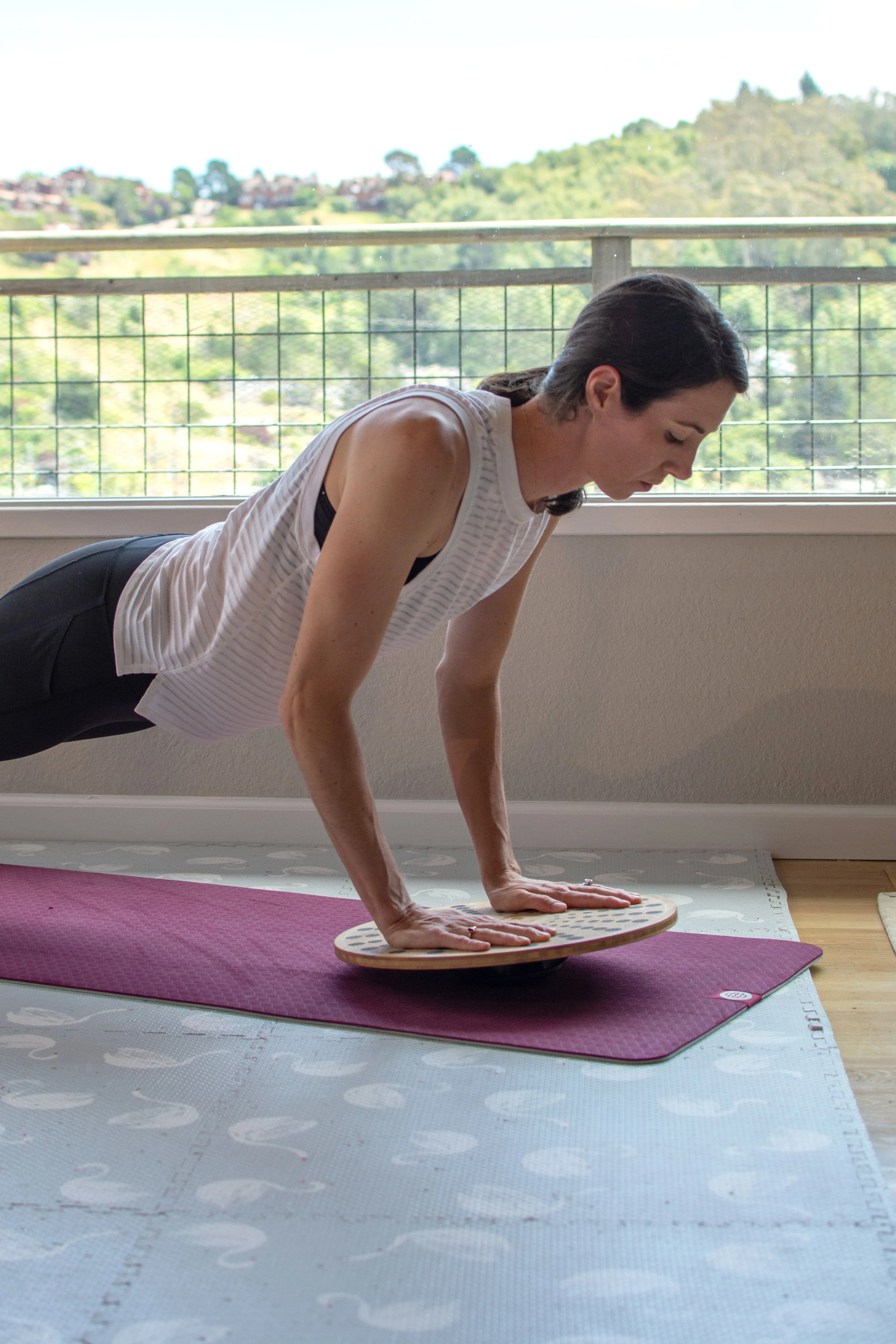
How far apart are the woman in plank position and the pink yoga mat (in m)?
0.10

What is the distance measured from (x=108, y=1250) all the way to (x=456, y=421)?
33.6 inches

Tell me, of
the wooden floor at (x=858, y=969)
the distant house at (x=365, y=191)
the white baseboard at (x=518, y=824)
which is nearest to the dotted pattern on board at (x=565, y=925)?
the wooden floor at (x=858, y=969)

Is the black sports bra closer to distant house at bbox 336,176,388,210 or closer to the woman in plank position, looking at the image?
the woman in plank position

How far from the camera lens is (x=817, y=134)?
234cm

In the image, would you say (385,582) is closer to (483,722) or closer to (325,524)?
(325,524)

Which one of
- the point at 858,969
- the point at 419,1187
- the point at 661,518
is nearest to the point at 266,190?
the point at 661,518

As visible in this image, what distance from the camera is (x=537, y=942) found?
130cm

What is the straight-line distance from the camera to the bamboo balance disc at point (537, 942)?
1.28 metres

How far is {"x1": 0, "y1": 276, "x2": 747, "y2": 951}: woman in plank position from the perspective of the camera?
1195 mm

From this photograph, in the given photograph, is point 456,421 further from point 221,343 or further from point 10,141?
point 10,141

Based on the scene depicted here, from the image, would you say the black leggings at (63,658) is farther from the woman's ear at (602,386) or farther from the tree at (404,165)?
the tree at (404,165)

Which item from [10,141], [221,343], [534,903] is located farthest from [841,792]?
[10,141]

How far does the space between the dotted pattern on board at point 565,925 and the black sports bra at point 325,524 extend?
0.43 metres

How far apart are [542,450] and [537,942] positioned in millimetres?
565
